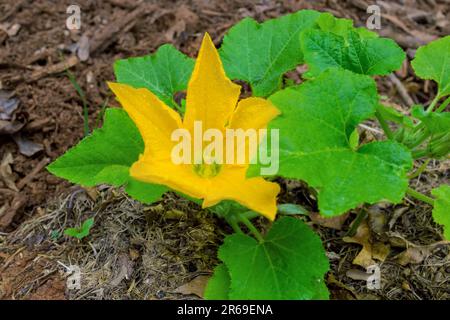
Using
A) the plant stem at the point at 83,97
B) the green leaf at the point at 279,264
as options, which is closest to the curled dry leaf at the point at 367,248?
the green leaf at the point at 279,264

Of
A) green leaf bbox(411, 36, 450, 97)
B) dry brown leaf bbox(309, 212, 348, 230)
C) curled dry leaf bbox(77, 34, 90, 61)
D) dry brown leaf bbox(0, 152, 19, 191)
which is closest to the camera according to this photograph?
green leaf bbox(411, 36, 450, 97)

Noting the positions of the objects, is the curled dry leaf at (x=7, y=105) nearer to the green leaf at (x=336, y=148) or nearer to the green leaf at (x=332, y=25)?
the green leaf at (x=332, y=25)

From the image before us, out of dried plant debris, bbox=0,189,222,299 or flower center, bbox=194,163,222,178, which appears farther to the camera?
dried plant debris, bbox=0,189,222,299

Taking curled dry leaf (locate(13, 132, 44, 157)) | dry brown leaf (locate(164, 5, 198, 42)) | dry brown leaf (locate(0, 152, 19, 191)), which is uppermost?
dry brown leaf (locate(164, 5, 198, 42))

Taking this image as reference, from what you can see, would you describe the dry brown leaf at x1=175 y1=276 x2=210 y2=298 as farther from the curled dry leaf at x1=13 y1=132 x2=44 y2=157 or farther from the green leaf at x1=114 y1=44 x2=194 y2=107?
the curled dry leaf at x1=13 y1=132 x2=44 y2=157

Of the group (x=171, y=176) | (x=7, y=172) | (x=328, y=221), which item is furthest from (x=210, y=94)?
(x=7, y=172)

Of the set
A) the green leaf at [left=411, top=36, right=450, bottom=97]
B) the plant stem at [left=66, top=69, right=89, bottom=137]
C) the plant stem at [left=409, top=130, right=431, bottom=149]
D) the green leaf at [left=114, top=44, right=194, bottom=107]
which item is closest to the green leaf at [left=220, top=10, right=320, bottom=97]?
the green leaf at [left=114, top=44, right=194, bottom=107]

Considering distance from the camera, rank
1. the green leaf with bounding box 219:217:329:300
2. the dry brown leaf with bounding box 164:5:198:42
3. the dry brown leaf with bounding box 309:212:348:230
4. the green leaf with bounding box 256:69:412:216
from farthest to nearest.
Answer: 1. the dry brown leaf with bounding box 164:5:198:42
2. the dry brown leaf with bounding box 309:212:348:230
3. the green leaf with bounding box 219:217:329:300
4. the green leaf with bounding box 256:69:412:216
